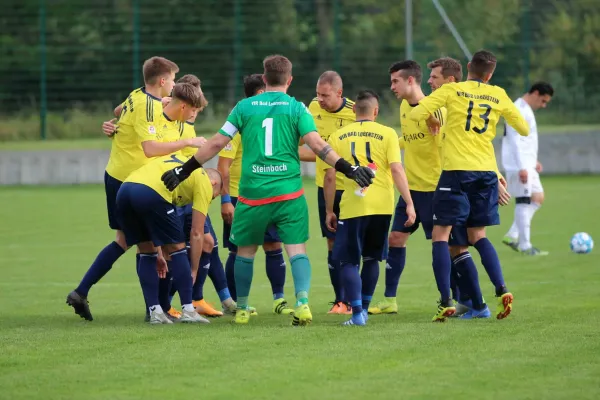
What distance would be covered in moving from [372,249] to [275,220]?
918mm

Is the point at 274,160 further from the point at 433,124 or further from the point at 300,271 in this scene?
the point at 433,124

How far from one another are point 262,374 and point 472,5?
2796 centimetres

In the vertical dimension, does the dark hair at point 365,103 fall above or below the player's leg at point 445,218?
above

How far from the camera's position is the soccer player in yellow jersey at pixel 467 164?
32.3 ft

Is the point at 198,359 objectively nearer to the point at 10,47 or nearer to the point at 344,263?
the point at 344,263

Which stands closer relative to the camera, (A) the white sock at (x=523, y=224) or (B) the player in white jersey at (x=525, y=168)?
(B) the player in white jersey at (x=525, y=168)

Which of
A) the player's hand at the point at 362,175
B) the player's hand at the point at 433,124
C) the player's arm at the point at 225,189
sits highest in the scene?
the player's hand at the point at 433,124

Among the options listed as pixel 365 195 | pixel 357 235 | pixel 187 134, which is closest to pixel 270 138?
pixel 365 195

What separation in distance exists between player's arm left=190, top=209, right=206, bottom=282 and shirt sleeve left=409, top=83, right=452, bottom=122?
6.38ft

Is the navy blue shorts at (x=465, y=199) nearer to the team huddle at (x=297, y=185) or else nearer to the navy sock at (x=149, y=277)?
the team huddle at (x=297, y=185)

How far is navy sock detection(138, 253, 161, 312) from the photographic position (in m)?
10.0

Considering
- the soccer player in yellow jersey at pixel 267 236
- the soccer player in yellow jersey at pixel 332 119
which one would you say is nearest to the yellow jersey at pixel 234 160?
the soccer player in yellow jersey at pixel 267 236

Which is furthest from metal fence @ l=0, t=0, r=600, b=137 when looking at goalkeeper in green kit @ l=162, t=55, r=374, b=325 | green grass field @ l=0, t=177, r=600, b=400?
goalkeeper in green kit @ l=162, t=55, r=374, b=325

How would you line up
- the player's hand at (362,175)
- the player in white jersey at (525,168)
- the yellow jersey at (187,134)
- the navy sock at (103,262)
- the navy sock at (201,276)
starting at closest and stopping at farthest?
the player's hand at (362,175) → the navy sock at (103,262) → the yellow jersey at (187,134) → the navy sock at (201,276) → the player in white jersey at (525,168)
